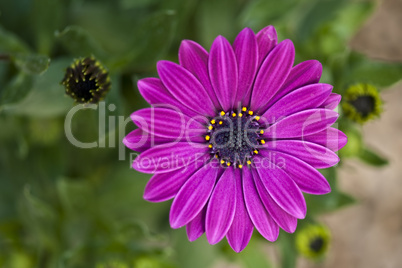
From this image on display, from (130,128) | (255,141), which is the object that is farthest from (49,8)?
(255,141)

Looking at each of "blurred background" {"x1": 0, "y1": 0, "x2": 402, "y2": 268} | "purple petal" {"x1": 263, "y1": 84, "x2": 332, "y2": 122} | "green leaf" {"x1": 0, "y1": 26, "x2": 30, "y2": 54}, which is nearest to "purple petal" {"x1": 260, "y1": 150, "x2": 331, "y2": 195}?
"purple petal" {"x1": 263, "y1": 84, "x2": 332, "y2": 122}

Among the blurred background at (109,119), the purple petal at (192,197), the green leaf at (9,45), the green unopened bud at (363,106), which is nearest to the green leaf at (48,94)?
the blurred background at (109,119)

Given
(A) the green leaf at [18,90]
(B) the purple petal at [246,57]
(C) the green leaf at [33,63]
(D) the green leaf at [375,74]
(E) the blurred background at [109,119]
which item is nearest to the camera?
(B) the purple petal at [246,57]

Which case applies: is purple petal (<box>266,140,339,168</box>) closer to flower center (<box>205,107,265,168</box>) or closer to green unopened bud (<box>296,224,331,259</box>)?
flower center (<box>205,107,265,168</box>)

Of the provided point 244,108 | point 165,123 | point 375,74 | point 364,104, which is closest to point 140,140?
point 165,123

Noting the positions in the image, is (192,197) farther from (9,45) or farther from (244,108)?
(9,45)

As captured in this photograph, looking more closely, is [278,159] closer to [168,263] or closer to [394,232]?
[168,263]

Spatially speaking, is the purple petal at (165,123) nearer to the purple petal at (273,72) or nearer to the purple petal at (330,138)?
the purple petal at (273,72)
